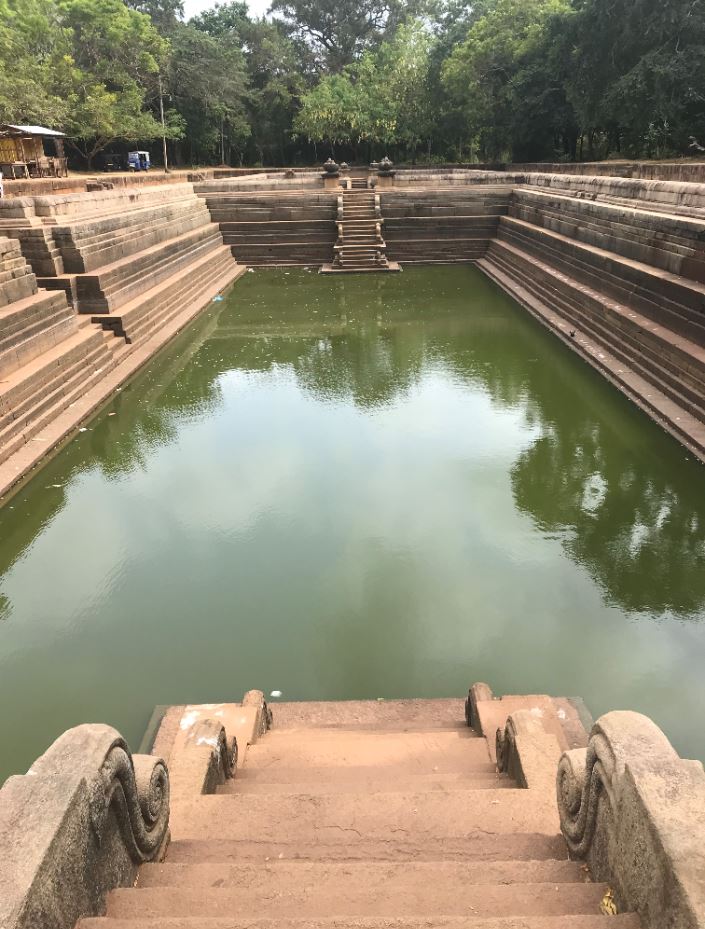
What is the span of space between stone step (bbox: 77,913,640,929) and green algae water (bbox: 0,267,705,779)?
7.07 ft

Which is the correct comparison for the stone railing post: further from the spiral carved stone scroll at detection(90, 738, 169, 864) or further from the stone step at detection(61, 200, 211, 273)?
the stone step at detection(61, 200, 211, 273)


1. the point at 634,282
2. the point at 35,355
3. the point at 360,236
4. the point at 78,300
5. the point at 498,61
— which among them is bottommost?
the point at 35,355

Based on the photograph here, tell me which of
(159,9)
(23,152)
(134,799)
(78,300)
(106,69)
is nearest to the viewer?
(134,799)

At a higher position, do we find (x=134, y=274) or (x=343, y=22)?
(x=343, y=22)

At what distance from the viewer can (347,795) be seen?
2.51 meters

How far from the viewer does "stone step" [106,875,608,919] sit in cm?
170

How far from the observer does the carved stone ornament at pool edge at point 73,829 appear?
4.75ft

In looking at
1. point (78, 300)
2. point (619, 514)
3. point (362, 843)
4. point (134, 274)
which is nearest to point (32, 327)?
point (78, 300)

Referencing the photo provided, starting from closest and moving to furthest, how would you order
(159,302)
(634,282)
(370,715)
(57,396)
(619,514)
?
(370,715), (619,514), (57,396), (634,282), (159,302)

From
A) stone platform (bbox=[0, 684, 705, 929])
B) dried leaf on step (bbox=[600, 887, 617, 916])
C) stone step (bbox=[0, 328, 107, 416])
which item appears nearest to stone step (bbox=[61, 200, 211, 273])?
stone step (bbox=[0, 328, 107, 416])

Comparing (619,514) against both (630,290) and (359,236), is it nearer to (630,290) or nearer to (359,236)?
(630,290)

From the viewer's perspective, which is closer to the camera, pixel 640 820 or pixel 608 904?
pixel 640 820

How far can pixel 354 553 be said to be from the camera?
5035mm

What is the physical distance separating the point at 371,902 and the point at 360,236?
54.4 ft
